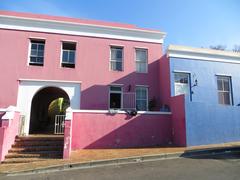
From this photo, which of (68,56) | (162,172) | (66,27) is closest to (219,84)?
(162,172)

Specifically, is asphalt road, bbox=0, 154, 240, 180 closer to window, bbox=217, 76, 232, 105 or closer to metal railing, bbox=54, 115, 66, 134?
metal railing, bbox=54, 115, 66, 134

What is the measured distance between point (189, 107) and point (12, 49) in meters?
11.4

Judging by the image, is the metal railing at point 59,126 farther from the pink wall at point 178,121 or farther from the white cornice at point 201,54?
the white cornice at point 201,54

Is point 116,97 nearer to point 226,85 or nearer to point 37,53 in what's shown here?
point 37,53

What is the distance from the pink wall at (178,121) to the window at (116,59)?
4.59 m

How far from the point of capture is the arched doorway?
16.6m

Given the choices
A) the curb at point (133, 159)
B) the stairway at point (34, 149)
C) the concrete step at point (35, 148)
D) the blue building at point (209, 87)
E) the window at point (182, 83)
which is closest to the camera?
the curb at point (133, 159)

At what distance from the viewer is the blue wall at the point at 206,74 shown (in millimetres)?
14016

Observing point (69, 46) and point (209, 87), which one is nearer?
point (209, 87)

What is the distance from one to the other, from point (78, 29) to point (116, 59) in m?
3.30

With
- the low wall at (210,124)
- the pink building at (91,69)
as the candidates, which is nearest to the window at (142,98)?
A: the pink building at (91,69)

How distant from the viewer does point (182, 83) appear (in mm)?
14188

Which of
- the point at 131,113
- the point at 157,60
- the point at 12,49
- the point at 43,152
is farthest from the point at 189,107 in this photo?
the point at 12,49

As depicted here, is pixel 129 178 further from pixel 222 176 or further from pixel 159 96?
pixel 159 96
